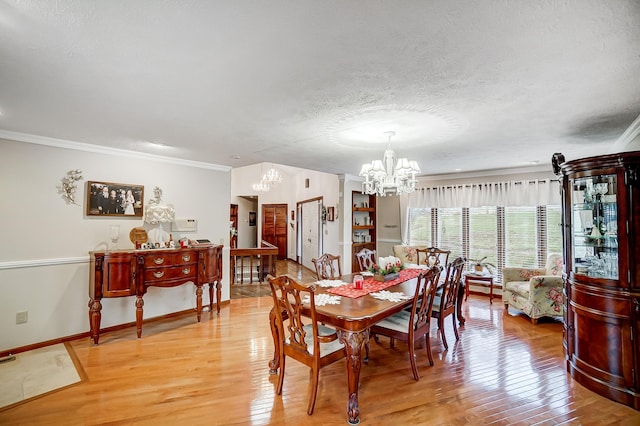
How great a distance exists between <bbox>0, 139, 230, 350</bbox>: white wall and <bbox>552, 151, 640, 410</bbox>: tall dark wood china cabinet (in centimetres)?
489

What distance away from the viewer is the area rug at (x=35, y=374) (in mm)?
2432

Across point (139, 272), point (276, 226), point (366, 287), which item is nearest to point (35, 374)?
point (139, 272)

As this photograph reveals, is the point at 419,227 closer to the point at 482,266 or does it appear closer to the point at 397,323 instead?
the point at 482,266

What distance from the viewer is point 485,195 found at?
18.7ft

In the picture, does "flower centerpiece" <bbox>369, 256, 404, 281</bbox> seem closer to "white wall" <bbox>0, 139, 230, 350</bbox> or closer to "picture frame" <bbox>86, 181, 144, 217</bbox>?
"white wall" <bbox>0, 139, 230, 350</bbox>

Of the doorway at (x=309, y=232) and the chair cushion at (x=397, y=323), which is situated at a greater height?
the doorway at (x=309, y=232)

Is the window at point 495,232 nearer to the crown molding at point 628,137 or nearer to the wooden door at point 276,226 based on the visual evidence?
the crown molding at point 628,137

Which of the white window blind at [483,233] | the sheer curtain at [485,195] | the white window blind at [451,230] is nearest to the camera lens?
the sheer curtain at [485,195]

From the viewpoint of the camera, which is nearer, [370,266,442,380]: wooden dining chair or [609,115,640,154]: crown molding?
[370,266,442,380]: wooden dining chair

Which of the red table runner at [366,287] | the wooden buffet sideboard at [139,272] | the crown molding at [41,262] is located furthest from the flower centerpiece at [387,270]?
the crown molding at [41,262]

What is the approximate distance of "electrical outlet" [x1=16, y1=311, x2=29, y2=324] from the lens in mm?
3219

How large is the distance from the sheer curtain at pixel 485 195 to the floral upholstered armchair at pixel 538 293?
1.09m

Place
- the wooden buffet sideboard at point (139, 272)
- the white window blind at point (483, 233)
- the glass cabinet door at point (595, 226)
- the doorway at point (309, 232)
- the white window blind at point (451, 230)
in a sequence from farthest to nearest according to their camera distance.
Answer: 1. the doorway at point (309, 232)
2. the white window blind at point (451, 230)
3. the white window blind at point (483, 233)
4. the wooden buffet sideboard at point (139, 272)
5. the glass cabinet door at point (595, 226)

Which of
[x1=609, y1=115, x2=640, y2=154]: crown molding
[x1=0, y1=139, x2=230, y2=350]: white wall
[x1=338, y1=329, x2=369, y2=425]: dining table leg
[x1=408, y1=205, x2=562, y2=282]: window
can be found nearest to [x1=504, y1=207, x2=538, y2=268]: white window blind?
[x1=408, y1=205, x2=562, y2=282]: window
